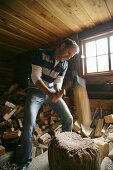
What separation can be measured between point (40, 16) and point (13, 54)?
13.3 ft

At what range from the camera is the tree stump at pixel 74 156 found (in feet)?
4.05

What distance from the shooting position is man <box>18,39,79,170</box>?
1.78 meters

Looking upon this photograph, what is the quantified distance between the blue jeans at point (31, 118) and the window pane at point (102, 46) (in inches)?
99.0

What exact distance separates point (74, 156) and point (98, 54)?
336cm

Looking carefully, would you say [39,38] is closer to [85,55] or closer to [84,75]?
[85,55]

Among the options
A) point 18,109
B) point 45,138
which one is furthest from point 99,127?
point 18,109

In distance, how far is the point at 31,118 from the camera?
6.03 ft

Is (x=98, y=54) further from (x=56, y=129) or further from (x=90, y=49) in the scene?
(x=56, y=129)

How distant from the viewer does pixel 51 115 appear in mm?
3682

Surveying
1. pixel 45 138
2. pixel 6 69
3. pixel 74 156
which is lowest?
pixel 45 138

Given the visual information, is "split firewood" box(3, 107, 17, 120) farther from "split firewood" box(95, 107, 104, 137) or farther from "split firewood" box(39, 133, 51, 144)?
"split firewood" box(95, 107, 104, 137)

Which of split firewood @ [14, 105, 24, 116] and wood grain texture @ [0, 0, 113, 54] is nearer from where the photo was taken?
wood grain texture @ [0, 0, 113, 54]

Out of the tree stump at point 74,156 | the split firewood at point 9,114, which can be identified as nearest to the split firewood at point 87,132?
the tree stump at point 74,156

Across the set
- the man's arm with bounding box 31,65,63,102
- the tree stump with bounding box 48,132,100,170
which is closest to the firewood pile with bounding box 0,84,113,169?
the tree stump with bounding box 48,132,100,170
